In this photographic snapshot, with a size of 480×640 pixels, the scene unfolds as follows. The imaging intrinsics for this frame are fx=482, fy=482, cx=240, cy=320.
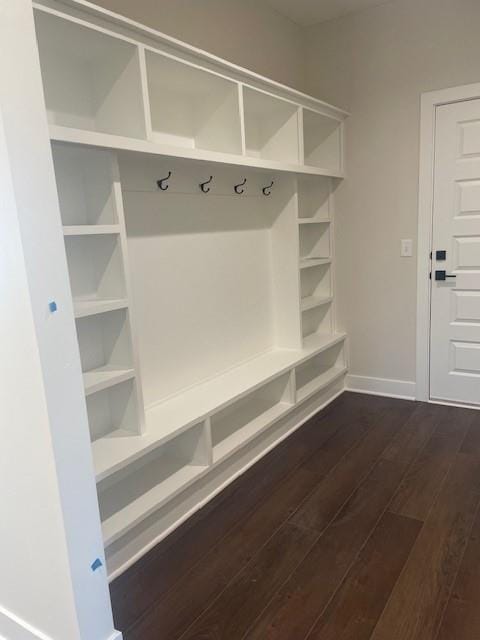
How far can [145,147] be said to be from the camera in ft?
6.32

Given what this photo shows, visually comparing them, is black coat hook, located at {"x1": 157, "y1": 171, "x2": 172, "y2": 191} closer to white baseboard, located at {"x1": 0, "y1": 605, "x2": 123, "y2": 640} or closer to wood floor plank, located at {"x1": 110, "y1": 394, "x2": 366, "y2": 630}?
wood floor plank, located at {"x1": 110, "y1": 394, "x2": 366, "y2": 630}

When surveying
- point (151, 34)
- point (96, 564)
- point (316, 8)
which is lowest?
point (96, 564)

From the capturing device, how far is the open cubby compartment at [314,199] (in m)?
3.67

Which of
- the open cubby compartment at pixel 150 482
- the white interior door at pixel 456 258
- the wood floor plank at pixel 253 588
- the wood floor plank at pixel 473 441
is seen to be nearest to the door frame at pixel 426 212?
the white interior door at pixel 456 258

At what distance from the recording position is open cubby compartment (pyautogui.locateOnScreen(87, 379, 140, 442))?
6.88 feet

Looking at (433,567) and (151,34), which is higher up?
(151,34)

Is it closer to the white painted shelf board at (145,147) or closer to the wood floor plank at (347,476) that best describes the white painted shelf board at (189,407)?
the wood floor plank at (347,476)

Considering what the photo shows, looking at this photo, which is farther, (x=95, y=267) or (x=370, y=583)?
(x=95, y=267)

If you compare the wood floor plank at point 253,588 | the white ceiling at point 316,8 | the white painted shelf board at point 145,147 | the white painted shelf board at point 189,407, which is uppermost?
the white ceiling at point 316,8

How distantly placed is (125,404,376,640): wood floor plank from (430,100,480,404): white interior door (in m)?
1.19

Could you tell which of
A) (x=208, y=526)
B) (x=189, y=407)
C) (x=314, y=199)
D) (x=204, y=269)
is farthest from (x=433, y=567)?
(x=314, y=199)

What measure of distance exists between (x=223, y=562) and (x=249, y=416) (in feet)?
3.35

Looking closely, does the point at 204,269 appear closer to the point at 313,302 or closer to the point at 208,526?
the point at 313,302

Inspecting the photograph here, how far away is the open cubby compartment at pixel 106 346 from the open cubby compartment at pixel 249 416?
73cm
